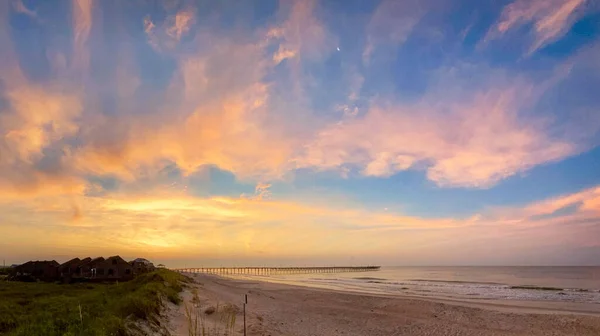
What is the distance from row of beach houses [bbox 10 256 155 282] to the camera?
178 feet

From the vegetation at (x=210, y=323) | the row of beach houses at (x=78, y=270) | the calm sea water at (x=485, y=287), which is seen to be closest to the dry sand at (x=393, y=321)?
the vegetation at (x=210, y=323)

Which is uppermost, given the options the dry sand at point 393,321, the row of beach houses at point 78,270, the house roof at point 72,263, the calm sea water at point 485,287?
the house roof at point 72,263

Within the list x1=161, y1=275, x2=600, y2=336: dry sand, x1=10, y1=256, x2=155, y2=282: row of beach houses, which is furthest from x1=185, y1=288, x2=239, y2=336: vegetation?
x1=10, y1=256, x2=155, y2=282: row of beach houses

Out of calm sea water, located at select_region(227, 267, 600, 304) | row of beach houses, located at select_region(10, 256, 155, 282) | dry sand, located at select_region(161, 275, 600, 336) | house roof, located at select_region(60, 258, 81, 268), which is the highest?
house roof, located at select_region(60, 258, 81, 268)

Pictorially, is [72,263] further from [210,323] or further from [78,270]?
[210,323]

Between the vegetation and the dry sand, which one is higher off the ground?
the vegetation

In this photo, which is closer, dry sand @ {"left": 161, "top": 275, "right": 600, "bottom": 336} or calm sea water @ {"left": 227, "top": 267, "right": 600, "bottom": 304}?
dry sand @ {"left": 161, "top": 275, "right": 600, "bottom": 336}

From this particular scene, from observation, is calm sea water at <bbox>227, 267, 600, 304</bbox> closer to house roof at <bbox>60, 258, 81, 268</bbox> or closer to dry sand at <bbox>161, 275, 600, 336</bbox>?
dry sand at <bbox>161, 275, 600, 336</bbox>

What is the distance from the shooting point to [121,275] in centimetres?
5634

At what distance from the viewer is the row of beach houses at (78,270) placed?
54312 millimetres

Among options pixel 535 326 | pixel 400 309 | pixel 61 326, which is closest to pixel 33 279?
pixel 400 309

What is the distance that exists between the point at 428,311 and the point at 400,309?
178 cm

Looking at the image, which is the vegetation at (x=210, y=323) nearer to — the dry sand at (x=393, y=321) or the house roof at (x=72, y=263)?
the dry sand at (x=393, y=321)

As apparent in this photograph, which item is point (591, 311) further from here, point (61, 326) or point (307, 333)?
point (61, 326)
